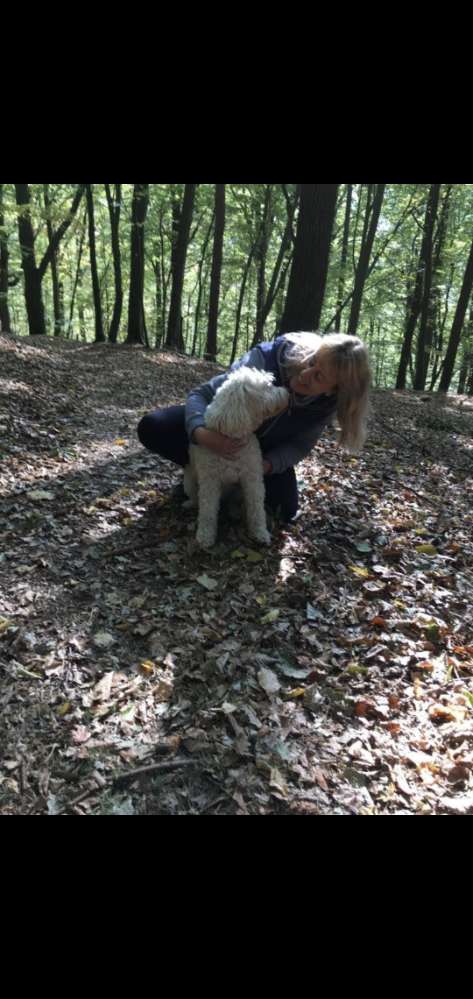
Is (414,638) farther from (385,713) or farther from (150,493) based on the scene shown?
(150,493)

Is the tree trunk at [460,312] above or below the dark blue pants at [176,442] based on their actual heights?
above

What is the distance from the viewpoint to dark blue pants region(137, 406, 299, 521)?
4.12 m

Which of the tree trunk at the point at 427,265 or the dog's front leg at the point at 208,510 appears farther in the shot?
the tree trunk at the point at 427,265

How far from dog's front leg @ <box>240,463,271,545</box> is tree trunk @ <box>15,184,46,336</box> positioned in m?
12.2

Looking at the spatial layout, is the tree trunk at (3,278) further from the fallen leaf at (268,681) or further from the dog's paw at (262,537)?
the fallen leaf at (268,681)

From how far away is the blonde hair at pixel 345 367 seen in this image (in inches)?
136

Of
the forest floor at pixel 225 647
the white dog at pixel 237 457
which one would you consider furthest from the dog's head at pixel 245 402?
the forest floor at pixel 225 647

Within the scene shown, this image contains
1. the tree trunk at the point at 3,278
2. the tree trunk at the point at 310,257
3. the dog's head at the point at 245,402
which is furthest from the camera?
the tree trunk at the point at 3,278

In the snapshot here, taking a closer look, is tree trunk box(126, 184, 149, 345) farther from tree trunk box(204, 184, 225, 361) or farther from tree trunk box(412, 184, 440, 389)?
tree trunk box(412, 184, 440, 389)

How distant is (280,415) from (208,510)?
0.90m

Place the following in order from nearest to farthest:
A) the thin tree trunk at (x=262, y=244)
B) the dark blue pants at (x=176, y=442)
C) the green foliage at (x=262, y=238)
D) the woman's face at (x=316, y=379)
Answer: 1. the woman's face at (x=316, y=379)
2. the dark blue pants at (x=176, y=442)
3. the green foliage at (x=262, y=238)
4. the thin tree trunk at (x=262, y=244)

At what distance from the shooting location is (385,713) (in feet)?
9.03

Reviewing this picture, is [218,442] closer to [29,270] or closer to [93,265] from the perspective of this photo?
[93,265]
